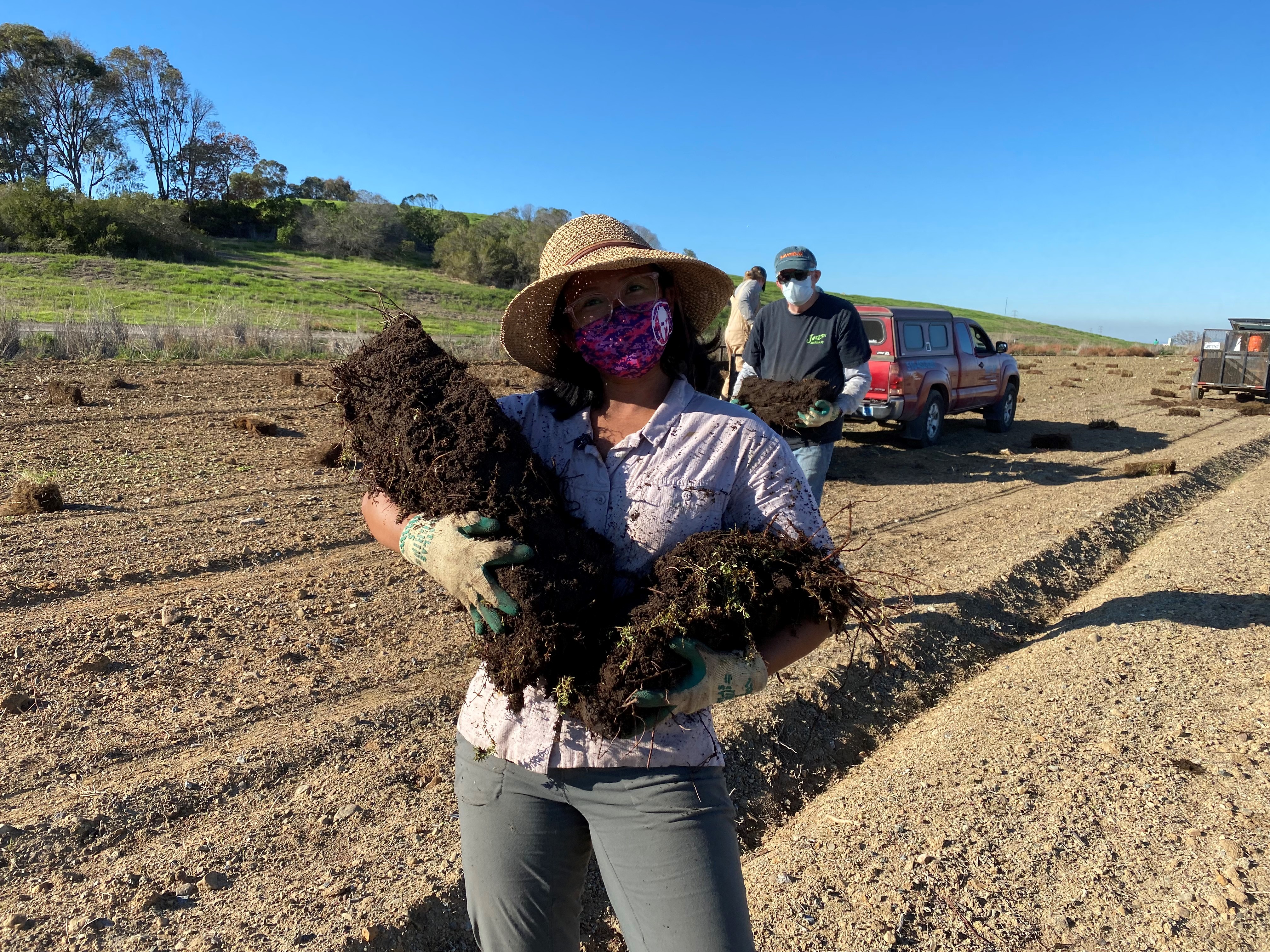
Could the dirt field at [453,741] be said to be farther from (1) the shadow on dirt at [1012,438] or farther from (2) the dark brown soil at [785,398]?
(1) the shadow on dirt at [1012,438]

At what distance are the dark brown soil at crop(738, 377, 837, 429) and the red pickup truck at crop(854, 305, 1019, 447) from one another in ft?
17.1

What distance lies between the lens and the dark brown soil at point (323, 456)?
8.13 meters

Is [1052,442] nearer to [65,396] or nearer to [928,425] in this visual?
[928,425]

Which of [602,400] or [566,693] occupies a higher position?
[602,400]

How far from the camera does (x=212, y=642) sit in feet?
14.5

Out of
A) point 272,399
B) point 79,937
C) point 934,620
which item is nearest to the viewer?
point 79,937

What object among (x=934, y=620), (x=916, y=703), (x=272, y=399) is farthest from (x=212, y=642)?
(x=272, y=399)

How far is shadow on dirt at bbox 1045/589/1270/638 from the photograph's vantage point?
5.39 meters

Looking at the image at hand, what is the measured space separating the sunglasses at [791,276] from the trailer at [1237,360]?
18.5m

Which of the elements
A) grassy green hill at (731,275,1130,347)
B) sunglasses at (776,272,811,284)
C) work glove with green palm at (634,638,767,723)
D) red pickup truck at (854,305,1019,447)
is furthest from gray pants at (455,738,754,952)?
grassy green hill at (731,275,1130,347)

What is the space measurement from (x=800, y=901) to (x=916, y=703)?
2046 millimetres

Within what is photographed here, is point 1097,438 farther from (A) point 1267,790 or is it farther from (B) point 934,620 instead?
(A) point 1267,790

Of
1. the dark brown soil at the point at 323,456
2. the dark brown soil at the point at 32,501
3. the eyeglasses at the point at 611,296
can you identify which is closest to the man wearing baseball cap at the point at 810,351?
the eyeglasses at the point at 611,296

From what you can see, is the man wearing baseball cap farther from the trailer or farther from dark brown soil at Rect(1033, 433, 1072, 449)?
the trailer
